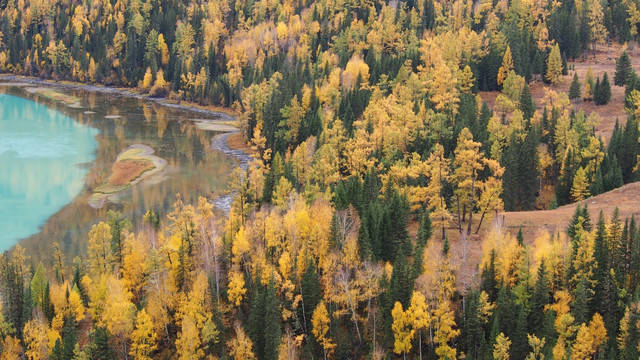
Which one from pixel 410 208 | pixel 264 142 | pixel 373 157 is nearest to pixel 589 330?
pixel 410 208

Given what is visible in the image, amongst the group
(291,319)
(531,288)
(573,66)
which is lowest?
(291,319)

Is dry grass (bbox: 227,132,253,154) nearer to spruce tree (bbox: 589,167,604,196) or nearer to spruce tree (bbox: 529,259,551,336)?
spruce tree (bbox: 589,167,604,196)

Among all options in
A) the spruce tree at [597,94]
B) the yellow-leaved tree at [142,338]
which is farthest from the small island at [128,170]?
the spruce tree at [597,94]

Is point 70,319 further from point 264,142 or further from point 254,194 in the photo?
point 264,142

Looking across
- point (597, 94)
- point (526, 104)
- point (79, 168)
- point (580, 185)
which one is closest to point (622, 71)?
point (597, 94)

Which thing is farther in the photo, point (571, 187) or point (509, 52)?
point (509, 52)

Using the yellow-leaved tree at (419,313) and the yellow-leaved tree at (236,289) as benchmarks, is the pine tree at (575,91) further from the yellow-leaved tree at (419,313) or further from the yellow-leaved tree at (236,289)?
the yellow-leaved tree at (236,289)

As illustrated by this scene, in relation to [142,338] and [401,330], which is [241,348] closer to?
[142,338]
